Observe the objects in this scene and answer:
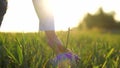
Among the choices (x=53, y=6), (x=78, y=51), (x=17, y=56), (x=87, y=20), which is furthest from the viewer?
(x=87, y=20)

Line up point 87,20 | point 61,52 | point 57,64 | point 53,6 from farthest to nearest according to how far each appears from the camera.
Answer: point 87,20 → point 53,6 → point 61,52 → point 57,64

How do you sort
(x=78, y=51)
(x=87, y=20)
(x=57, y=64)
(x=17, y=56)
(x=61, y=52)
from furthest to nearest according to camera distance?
1. (x=87, y=20)
2. (x=78, y=51)
3. (x=61, y=52)
4. (x=17, y=56)
5. (x=57, y=64)

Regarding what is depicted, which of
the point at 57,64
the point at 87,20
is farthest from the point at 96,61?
the point at 87,20

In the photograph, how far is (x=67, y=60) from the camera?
2.62m

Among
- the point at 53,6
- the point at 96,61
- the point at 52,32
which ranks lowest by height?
the point at 96,61

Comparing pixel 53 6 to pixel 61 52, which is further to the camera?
pixel 53 6

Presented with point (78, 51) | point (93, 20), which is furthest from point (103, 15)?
point (78, 51)

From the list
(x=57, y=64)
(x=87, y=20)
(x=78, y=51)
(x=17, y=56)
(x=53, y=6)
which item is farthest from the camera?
(x=87, y=20)

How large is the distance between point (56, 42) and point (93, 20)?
44025 millimetres

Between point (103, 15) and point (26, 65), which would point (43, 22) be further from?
point (103, 15)

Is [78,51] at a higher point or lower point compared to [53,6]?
lower

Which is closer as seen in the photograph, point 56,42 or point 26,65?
point 26,65

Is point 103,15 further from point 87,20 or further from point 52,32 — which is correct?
point 52,32

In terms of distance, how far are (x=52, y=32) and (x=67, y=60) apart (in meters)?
0.41
